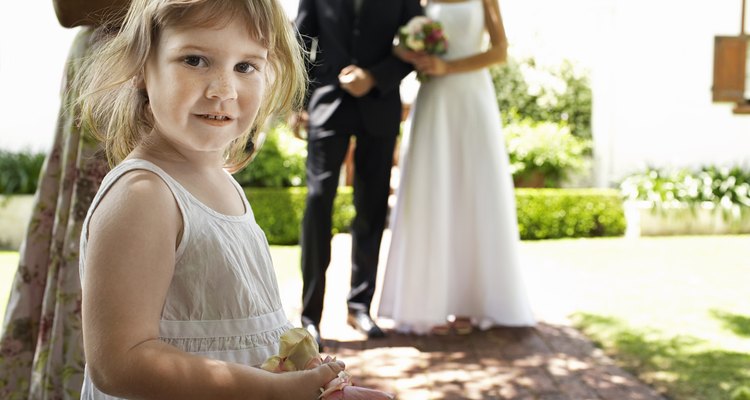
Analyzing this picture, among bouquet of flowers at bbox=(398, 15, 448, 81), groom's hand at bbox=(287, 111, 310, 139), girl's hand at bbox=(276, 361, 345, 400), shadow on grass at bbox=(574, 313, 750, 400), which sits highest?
bouquet of flowers at bbox=(398, 15, 448, 81)

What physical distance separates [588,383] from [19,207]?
25.6 ft

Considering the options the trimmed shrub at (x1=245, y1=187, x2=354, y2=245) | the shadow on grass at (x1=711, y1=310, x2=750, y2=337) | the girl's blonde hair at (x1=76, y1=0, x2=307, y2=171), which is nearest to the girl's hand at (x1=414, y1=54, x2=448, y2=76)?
the shadow on grass at (x1=711, y1=310, x2=750, y2=337)

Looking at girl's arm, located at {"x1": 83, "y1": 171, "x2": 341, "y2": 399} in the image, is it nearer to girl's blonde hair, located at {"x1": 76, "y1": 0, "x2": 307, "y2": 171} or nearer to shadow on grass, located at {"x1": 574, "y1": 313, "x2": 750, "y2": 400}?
girl's blonde hair, located at {"x1": 76, "y1": 0, "x2": 307, "y2": 171}

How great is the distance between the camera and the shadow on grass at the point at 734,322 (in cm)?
504

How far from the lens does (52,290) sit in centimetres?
267

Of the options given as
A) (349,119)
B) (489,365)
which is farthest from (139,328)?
(349,119)

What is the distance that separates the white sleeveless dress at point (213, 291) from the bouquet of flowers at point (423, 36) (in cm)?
343

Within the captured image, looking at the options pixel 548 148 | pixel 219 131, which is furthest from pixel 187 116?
pixel 548 148

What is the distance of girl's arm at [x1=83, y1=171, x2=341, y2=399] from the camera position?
1.17m

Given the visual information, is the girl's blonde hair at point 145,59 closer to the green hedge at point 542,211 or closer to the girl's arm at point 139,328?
the girl's arm at point 139,328

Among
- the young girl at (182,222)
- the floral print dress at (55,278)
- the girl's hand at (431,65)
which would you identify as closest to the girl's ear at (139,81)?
the young girl at (182,222)

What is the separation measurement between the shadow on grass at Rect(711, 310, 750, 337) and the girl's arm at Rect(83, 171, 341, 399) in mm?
4469

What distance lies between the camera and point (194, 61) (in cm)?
136

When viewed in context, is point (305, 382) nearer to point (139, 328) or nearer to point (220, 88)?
point (139, 328)
